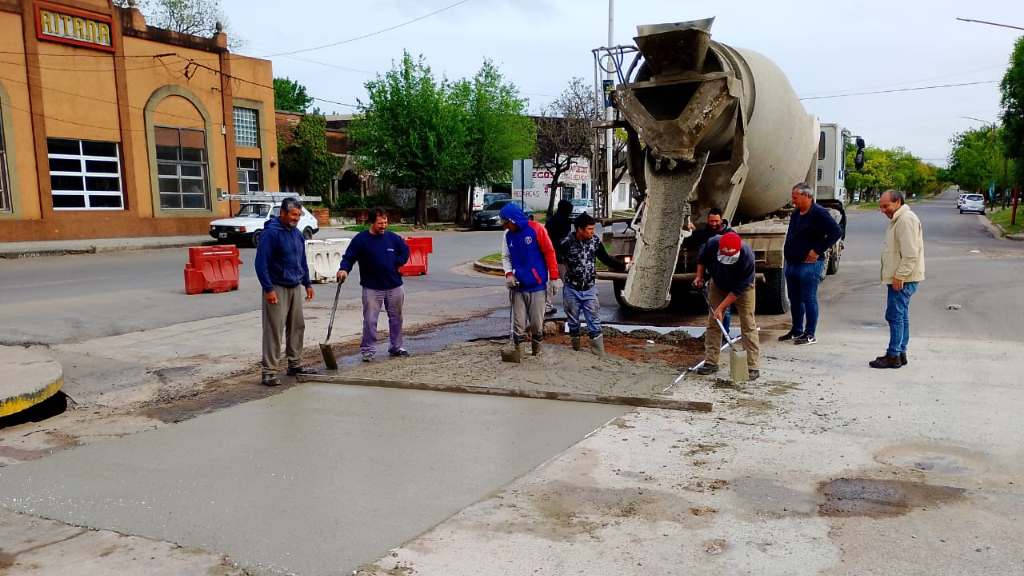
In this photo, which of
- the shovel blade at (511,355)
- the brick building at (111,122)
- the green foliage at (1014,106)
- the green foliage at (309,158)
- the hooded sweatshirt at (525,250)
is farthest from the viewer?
the green foliage at (309,158)

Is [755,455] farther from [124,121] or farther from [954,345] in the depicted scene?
[124,121]

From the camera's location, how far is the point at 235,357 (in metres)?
9.00

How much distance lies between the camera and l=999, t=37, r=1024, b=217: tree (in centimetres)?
2758

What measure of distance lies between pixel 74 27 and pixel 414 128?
55.3 feet

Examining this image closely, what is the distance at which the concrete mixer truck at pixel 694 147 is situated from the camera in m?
8.73

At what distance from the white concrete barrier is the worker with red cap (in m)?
10.6

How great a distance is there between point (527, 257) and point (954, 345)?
201 inches

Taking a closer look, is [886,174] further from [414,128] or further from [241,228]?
[241,228]

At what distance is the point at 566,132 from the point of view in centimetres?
4891

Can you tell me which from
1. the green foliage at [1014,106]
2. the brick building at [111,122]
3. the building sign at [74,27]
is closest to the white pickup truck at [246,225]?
the brick building at [111,122]

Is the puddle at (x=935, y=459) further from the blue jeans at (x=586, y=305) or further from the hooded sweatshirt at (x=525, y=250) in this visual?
the hooded sweatshirt at (x=525, y=250)

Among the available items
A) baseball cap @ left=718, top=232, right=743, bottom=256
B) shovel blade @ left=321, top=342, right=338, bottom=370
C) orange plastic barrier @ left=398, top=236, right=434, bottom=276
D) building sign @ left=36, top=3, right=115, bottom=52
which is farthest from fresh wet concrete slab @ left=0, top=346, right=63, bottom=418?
building sign @ left=36, top=3, right=115, bottom=52

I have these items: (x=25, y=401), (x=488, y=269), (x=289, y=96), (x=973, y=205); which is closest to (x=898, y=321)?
(x=25, y=401)

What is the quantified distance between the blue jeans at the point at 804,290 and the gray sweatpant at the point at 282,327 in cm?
572
